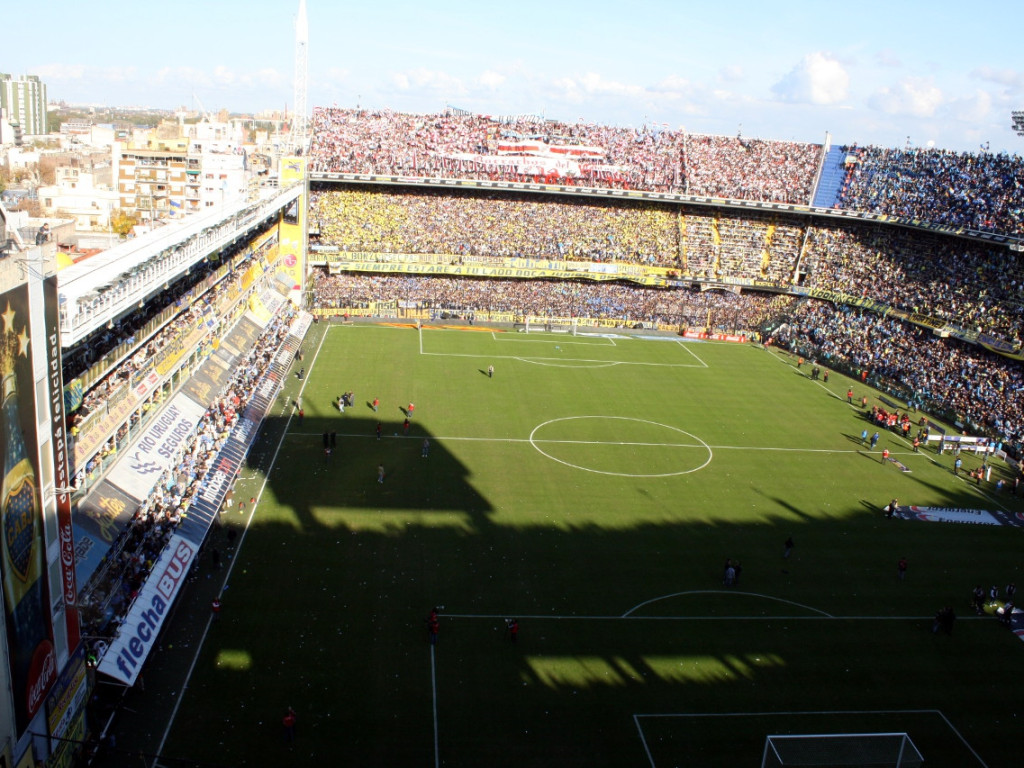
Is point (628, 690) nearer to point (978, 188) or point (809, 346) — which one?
point (809, 346)

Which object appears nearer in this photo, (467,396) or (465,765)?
(465,765)

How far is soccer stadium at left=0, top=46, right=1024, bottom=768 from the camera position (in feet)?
57.0

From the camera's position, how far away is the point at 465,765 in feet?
55.7

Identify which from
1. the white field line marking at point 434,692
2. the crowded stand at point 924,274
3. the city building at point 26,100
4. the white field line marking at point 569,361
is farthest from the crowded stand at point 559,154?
the city building at point 26,100

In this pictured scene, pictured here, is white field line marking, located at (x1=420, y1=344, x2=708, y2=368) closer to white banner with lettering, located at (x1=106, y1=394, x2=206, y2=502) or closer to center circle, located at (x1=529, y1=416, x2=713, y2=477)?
center circle, located at (x1=529, y1=416, x2=713, y2=477)

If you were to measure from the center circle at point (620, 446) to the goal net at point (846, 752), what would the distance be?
17.2 metres

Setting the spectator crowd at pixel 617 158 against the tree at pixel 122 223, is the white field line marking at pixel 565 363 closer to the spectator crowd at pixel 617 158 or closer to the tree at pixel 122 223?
the spectator crowd at pixel 617 158

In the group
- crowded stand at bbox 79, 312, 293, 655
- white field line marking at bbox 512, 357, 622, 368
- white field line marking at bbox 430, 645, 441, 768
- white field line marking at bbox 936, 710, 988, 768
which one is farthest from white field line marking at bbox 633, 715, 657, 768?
white field line marking at bbox 512, 357, 622, 368

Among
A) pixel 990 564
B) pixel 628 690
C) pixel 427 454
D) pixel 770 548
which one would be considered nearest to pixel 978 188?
pixel 990 564

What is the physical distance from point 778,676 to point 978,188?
46.6 meters

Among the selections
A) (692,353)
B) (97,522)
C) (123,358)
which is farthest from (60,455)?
(692,353)

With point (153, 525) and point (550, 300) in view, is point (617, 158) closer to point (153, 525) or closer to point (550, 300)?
point (550, 300)

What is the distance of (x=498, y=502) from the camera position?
29.1 metres

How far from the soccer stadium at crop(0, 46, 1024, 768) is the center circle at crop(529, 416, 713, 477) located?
231 mm
